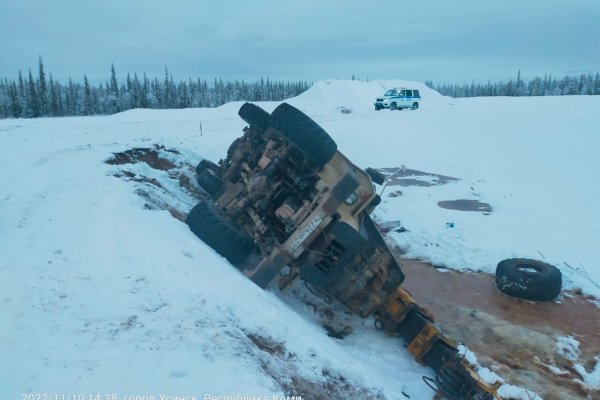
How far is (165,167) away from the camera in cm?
1180

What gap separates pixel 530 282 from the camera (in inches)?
345

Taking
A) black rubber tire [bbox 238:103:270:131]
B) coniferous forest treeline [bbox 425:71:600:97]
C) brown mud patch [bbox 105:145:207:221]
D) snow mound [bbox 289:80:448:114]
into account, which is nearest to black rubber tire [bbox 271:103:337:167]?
black rubber tire [bbox 238:103:270:131]

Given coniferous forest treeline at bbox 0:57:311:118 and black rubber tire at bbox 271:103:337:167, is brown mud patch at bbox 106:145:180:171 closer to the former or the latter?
black rubber tire at bbox 271:103:337:167

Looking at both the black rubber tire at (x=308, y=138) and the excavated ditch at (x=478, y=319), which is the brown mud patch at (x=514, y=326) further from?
the black rubber tire at (x=308, y=138)

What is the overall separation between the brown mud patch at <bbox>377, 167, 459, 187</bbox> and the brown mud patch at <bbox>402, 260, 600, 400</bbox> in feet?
23.5

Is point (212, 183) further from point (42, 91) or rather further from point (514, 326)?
point (42, 91)

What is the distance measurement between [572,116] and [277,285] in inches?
959

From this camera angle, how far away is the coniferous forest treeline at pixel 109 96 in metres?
64.8

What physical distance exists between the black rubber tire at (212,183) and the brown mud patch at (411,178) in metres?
8.16

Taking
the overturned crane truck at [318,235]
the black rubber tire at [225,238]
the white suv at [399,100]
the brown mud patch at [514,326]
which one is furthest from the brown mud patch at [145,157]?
the white suv at [399,100]

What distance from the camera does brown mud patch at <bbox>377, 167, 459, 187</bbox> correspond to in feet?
55.9

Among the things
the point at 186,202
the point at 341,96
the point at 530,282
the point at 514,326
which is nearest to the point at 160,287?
the point at 186,202

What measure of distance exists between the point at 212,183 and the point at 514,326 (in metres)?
6.42

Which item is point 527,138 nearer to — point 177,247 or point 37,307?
point 177,247
